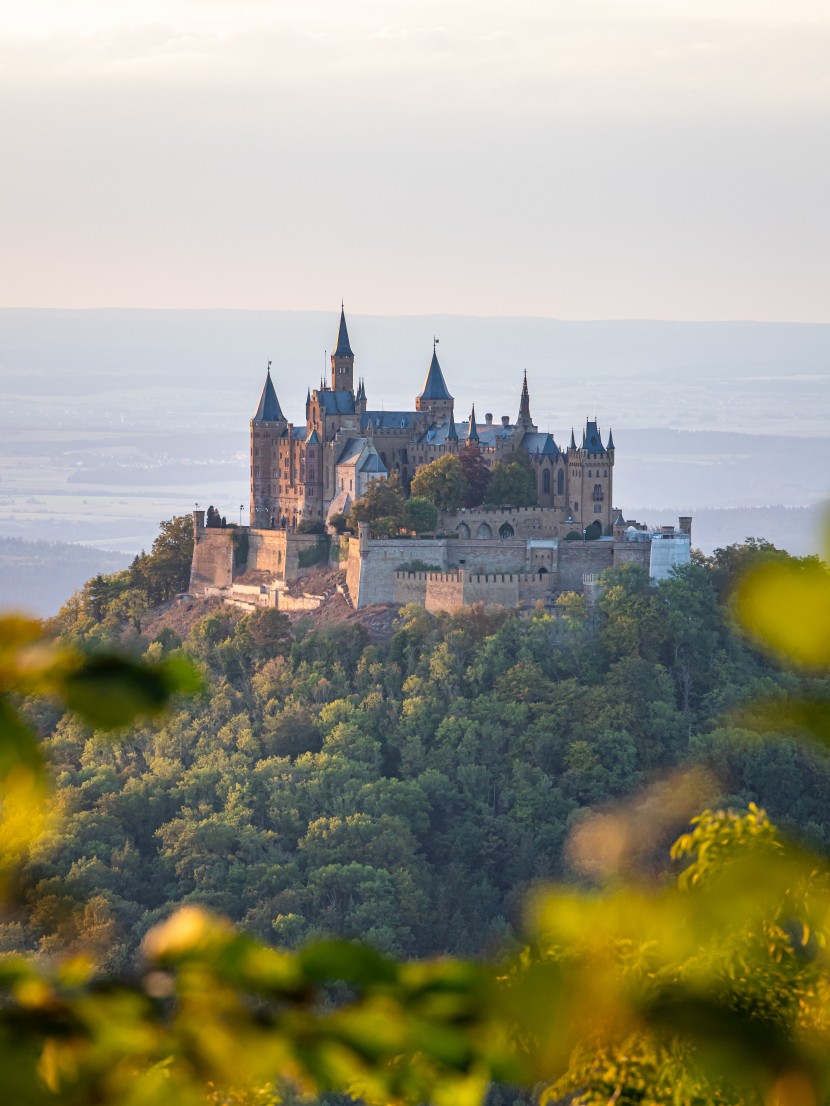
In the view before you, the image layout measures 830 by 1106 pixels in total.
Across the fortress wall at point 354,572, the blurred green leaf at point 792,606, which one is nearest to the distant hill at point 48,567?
the fortress wall at point 354,572

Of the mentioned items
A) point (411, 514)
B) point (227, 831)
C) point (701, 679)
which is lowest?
point (227, 831)

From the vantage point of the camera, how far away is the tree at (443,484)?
209 ft

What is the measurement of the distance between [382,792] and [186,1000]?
201 ft

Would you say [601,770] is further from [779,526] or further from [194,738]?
[779,526]

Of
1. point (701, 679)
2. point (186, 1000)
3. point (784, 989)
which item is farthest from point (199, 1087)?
point (701, 679)

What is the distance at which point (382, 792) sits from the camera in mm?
63938

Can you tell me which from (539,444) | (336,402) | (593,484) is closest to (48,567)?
(336,402)

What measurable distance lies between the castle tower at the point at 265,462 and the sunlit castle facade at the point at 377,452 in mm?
35

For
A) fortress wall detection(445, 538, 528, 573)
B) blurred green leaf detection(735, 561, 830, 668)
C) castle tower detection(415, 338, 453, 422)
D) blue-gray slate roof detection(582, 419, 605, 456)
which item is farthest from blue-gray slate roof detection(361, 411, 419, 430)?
blurred green leaf detection(735, 561, 830, 668)

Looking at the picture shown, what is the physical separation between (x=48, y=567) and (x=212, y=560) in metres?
96.5

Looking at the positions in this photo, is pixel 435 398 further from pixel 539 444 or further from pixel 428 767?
pixel 428 767

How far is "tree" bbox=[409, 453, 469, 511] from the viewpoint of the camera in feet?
209

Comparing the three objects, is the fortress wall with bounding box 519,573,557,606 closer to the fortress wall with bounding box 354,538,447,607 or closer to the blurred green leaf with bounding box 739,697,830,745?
the fortress wall with bounding box 354,538,447,607

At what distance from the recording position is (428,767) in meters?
65.4
